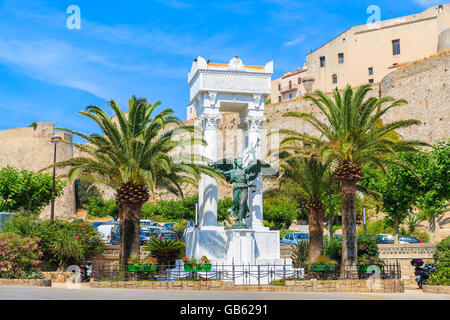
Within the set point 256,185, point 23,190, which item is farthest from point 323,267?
point 23,190

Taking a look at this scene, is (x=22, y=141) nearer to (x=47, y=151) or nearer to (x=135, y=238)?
(x=47, y=151)

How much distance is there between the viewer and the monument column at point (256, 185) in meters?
22.9

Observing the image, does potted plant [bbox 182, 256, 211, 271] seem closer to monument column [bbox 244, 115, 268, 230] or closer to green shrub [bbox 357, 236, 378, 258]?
monument column [bbox 244, 115, 268, 230]

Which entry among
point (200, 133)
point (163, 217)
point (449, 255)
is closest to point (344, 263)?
point (449, 255)

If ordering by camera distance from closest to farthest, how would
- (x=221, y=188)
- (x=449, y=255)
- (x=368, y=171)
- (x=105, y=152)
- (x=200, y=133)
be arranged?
(x=449, y=255) < (x=105, y=152) < (x=200, y=133) < (x=368, y=171) < (x=221, y=188)

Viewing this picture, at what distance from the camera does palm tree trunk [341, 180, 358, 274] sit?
2055 centimetres

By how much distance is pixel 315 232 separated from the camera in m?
23.7

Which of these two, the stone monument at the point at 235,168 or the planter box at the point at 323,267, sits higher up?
the stone monument at the point at 235,168

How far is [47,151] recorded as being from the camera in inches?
2621

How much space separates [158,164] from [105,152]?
2072 millimetres

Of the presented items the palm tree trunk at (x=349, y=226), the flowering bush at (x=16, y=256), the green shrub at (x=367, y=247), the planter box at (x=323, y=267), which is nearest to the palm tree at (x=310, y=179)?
the green shrub at (x=367, y=247)

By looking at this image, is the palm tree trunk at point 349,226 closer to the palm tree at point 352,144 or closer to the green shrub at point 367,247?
the palm tree at point 352,144

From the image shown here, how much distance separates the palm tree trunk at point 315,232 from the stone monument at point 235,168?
215 cm

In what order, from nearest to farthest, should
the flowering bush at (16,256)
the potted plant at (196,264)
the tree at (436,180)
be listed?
1. the flowering bush at (16,256)
2. the potted plant at (196,264)
3. the tree at (436,180)
